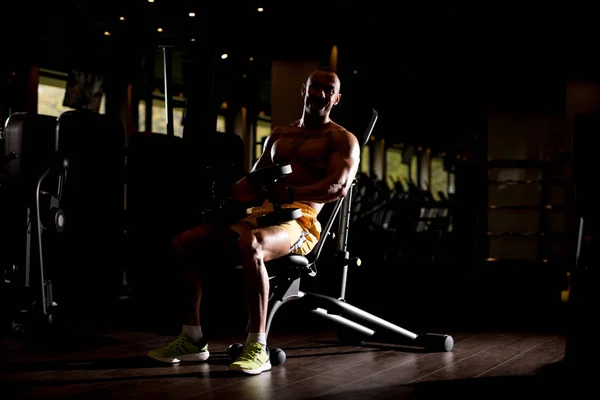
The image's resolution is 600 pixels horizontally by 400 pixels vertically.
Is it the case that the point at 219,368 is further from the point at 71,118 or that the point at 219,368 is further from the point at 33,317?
the point at 71,118

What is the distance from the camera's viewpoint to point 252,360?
8.15 feet

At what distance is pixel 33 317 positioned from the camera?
3318mm

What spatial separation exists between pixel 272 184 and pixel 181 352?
2.48 ft

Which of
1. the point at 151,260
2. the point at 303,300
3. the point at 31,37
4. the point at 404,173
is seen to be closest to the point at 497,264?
the point at 151,260

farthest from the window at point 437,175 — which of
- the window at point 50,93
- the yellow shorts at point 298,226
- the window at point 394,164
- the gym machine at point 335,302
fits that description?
the yellow shorts at point 298,226

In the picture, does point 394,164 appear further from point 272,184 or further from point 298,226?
point 272,184

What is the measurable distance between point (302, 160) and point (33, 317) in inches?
60.5

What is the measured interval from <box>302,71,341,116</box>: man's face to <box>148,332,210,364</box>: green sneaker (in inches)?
42.1

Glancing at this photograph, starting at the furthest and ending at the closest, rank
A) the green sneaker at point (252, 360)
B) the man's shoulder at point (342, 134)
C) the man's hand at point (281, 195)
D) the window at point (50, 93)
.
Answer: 1. the window at point (50, 93)
2. the man's shoulder at point (342, 134)
3. the man's hand at point (281, 195)
4. the green sneaker at point (252, 360)

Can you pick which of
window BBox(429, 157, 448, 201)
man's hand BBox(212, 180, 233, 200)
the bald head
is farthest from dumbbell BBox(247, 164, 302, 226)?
window BBox(429, 157, 448, 201)

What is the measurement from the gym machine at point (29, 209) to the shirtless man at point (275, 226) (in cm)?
91

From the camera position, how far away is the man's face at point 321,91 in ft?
9.48

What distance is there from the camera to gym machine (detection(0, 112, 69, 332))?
331 cm

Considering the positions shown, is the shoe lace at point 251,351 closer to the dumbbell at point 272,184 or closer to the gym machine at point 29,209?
the dumbbell at point 272,184
